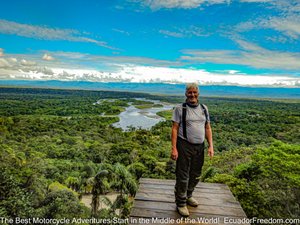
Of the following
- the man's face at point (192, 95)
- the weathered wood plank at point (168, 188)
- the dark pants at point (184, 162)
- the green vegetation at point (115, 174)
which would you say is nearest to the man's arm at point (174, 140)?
the dark pants at point (184, 162)

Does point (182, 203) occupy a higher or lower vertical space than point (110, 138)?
higher

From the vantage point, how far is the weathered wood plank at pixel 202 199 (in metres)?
4.41

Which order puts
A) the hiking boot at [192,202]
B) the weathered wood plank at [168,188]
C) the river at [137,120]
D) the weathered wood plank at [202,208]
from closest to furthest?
the weathered wood plank at [202,208] < the hiking boot at [192,202] < the weathered wood plank at [168,188] < the river at [137,120]

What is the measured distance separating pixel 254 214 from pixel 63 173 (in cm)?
2287

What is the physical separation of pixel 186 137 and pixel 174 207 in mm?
1205

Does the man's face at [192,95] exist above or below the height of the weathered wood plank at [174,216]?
above

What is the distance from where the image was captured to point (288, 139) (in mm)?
46062

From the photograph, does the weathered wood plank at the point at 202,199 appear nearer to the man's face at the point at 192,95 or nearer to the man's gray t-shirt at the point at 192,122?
the man's gray t-shirt at the point at 192,122

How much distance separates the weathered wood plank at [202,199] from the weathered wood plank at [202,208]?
4.2 inches

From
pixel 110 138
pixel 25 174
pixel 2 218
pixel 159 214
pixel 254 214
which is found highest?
pixel 159 214

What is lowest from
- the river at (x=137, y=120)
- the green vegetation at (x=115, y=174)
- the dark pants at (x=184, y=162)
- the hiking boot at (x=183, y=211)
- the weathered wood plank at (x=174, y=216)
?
the river at (x=137, y=120)

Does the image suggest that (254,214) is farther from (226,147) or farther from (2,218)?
(226,147)

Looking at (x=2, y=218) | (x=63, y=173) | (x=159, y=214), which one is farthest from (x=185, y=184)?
(x=63, y=173)

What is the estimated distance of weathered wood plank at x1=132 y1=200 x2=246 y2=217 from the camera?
4.10 m
